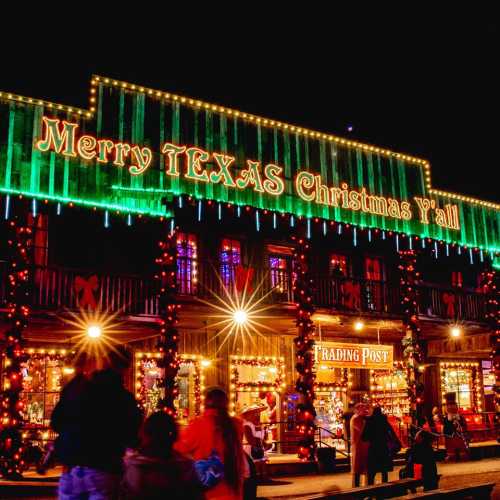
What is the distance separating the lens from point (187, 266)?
19234mm

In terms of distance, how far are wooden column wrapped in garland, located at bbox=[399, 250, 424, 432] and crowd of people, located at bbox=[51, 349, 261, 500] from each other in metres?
15.2

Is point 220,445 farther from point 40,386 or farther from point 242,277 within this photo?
point 40,386

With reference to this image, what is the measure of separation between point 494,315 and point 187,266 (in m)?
10.2

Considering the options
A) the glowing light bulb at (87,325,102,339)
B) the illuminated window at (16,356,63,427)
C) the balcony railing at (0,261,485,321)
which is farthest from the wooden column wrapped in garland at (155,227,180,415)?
the illuminated window at (16,356,63,427)

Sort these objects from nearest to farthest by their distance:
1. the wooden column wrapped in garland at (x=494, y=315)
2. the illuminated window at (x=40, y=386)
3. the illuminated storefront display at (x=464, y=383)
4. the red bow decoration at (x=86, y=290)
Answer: the red bow decoration at (x=86, y=290) → the illuminated window at (x=40, y=386) → the wooden column wrapped in garland at (x=494, y=315) → the illuminated storefront display at (x=464, y=383)

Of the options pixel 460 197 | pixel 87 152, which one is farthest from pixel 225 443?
pixel 460 197

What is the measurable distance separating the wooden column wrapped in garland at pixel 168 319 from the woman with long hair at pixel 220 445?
10156 millimetres

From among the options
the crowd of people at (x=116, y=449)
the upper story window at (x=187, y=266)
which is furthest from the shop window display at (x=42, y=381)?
the crowd of people at (x=116, y=449)

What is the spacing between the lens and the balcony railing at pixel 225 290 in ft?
51.8

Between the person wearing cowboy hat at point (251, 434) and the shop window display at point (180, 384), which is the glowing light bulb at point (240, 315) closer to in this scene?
the shop window display at point (180, 384)

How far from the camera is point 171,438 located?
4211 millimetres

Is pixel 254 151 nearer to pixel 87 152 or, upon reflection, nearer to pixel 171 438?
pixel 87 152

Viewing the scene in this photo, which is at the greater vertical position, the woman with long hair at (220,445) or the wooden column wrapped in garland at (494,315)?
the wooden column wrapped in garland at (494,315)

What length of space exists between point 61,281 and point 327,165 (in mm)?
8227
